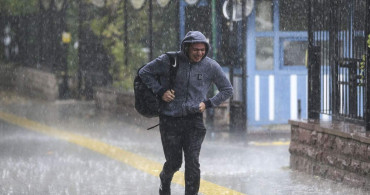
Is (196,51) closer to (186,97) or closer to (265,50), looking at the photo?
(186,97)

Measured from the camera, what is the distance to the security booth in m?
17.2

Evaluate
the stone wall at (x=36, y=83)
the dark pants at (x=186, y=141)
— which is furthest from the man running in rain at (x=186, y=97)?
the stone wall at (x=36, y=83)

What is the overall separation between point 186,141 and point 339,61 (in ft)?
11.9

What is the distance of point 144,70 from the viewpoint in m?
8.79

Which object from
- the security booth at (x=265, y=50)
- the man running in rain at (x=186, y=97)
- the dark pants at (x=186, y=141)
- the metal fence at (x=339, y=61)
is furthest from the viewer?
the security booth at (x=265, y=50)

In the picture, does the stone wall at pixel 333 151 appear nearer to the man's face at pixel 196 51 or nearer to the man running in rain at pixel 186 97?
the man running in rain at pixel 186 97

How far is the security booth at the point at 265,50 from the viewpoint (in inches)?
676

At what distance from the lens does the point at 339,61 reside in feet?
38.9

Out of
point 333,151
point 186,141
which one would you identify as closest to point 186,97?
point 186,141

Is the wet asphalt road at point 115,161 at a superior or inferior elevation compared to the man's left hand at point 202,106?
inferior

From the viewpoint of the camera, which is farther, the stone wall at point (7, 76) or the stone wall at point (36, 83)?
the stone wall at point (7, 76)

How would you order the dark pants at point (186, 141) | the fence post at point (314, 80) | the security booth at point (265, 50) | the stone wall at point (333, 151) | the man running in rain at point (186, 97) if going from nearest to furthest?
the man running in rain at point (186, 97)
the dark pants at point (186, 141)
the stone wall at point (333, 151)
the fence post at point (314, 80)
the security booth at point (265, 50)

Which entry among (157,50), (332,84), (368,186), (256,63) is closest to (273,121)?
(256,63)

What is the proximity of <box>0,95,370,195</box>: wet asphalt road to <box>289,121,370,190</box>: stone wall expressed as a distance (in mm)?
162
